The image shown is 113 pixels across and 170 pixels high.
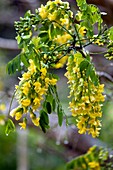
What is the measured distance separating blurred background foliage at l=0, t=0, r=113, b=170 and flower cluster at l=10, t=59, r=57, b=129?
0.75 meters

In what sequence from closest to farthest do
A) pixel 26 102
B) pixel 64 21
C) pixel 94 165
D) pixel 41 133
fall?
pixel 26 102 → pixel 64 21 → pixel 94 165 → pixel 41 133

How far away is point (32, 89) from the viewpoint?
96 cm

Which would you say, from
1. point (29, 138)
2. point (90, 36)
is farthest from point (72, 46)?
point (29, 138)

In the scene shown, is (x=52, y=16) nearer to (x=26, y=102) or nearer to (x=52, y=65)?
(x=52, y=65)

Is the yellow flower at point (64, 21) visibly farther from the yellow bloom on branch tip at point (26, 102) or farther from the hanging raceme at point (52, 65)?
the yellow bloom on branch tip at point (26, 102)

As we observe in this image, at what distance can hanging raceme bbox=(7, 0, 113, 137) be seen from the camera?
0.97 metres

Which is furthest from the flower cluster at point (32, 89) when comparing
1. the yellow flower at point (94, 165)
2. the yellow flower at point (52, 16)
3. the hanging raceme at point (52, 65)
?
the yellow flower at point (94, 165)

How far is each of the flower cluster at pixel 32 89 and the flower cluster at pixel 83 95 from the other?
6cm

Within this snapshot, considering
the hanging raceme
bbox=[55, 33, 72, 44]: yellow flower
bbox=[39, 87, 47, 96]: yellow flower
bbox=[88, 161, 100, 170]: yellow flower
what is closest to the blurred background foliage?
bbox=[88, 161, 100, 170]: yellow flower

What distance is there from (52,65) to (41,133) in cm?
168

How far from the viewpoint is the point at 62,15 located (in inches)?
41.4

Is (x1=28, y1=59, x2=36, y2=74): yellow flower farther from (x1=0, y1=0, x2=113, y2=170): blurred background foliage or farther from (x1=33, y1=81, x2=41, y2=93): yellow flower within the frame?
(x1=0, y1=0, x2=113, y2=170): blurred background foliage

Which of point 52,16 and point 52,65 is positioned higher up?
point 52,16

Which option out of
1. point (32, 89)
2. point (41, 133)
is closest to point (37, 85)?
point (32, 89)
